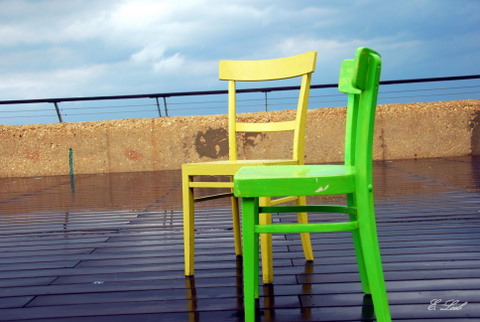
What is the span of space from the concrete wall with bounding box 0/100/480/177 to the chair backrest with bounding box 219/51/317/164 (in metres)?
5.40

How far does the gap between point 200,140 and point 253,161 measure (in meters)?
5.86

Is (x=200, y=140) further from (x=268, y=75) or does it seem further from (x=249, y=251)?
(x=249, y=251)

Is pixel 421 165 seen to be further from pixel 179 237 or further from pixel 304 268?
pixel 304 268

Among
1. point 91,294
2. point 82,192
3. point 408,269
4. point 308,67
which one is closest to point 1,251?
point 91,294

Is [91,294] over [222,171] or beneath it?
beneath

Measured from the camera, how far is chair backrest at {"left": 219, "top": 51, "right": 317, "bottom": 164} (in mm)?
2264

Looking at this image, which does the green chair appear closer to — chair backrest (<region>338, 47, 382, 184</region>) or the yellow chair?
chair backrest (<region>338, 47, 382, 184</region>)

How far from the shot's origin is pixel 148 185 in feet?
19.8

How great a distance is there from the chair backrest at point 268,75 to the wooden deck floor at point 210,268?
54 centimetres

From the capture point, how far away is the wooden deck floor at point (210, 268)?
1.67 meters

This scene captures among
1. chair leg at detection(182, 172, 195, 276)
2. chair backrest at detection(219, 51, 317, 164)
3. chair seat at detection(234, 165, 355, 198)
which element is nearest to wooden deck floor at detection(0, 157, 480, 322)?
chair leg at detection(182, 172, 195, 276)

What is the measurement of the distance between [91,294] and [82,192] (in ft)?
12.9

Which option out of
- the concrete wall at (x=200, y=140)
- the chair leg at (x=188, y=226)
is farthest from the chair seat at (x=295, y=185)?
the concrete wall at (x=200, y=140)

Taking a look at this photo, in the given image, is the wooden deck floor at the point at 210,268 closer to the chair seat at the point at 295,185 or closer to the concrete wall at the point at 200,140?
the chair seat at the point at 295,185
